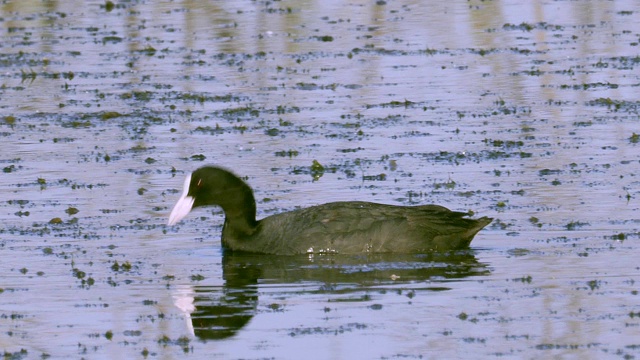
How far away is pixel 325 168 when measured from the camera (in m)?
15.9

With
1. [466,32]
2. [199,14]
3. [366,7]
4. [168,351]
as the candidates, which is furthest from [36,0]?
[168,351]

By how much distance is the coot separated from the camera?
43.1 ft

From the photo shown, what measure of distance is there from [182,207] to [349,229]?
4.41 ft

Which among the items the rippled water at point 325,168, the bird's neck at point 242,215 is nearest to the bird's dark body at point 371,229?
the rippled water at point 325,168

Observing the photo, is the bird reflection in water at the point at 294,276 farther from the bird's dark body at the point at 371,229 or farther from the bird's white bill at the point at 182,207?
the bird's white bill at the point at 182,207

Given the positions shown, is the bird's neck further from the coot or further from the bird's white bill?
the bird's white bill

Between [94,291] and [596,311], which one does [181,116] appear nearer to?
[94,291]

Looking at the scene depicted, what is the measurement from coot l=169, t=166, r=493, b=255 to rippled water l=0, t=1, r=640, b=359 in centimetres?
16

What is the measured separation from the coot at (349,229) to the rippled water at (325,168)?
16 cm

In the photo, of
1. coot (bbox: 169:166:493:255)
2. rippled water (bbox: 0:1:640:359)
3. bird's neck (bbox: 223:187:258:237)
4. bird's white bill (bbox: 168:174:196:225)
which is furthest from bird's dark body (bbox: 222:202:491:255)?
bird's white bill (bbox: 168:174:196:225)

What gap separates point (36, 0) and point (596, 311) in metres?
20.2

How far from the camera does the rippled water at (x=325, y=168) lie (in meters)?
10.6

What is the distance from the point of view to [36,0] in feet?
96.5

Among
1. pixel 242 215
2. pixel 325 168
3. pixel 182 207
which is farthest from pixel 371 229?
pixel 325 168
